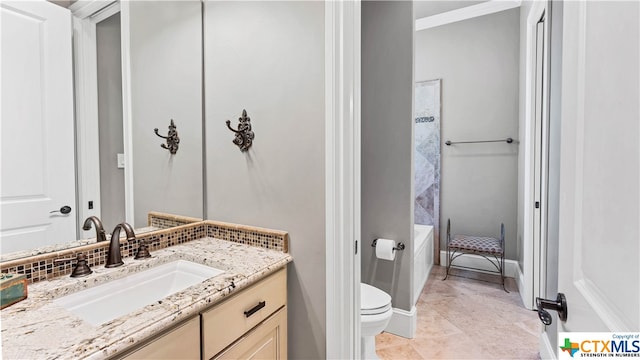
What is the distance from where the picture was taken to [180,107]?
1.53 m

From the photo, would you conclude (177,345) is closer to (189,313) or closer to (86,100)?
(189,313)

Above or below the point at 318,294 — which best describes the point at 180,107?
above

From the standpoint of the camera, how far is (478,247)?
304 cm

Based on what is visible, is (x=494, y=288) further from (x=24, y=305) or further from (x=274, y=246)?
(x=24, y=305)

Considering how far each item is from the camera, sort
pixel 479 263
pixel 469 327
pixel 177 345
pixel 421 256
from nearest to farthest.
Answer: pixel 177 345 < pixel 469 327 < pixel 421 256 < pixel 479 263

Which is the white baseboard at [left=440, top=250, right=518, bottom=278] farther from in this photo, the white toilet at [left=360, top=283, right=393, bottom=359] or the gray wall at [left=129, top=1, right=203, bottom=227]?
the gray wall at [left=129, top=1, right=203, bottom=227]

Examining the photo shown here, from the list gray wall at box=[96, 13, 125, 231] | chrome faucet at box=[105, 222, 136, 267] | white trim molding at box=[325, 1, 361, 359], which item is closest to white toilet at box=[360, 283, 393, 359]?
white trim molding at box=[325, 1, 361, 359]

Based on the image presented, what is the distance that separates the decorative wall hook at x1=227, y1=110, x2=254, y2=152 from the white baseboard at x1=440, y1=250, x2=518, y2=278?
302cm

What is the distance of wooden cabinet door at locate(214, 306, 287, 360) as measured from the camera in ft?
3.45

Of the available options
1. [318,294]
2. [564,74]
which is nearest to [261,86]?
[318,294]

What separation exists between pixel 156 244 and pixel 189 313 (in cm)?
64

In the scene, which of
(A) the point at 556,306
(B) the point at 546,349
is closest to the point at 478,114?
(B) the point at 546,349

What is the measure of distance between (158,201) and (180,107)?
482 millimetres

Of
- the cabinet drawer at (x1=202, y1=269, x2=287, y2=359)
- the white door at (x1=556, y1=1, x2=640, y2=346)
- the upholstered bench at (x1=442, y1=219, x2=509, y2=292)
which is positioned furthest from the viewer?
the upholstered bench at (x1=442, y1=219, x2=509, y2=292)
